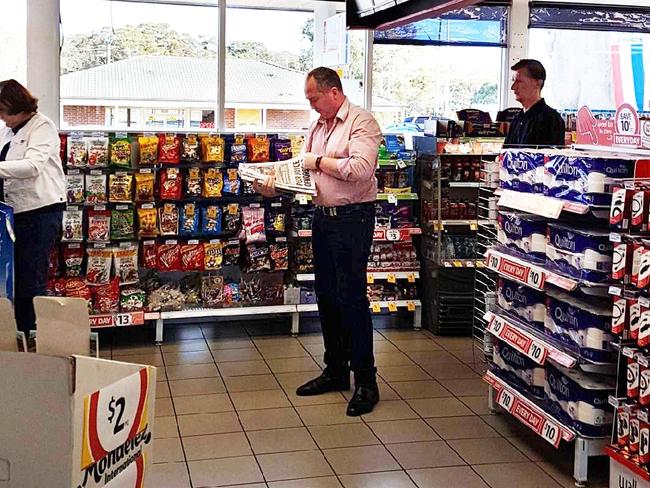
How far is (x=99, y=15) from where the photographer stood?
662cm

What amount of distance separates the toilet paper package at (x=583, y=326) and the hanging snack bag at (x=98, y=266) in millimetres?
3426

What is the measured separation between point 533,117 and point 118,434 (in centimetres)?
450

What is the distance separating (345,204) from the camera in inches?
189

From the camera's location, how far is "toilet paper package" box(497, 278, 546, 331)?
428 centimetres

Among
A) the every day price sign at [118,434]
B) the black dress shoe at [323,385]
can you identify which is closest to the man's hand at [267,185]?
the black dress shoe at [323,385]

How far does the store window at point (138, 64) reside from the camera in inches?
260

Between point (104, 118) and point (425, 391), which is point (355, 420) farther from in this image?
point (104, 118)

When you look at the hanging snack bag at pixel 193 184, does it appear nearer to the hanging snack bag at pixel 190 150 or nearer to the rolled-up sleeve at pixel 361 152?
the hanging snack bag at pixel 190 150

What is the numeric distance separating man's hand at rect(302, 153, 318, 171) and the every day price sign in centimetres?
324

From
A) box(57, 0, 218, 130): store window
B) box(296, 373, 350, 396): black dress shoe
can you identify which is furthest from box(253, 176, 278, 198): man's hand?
box(57, 0, 218, 130): store window

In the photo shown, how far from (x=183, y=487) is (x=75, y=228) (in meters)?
2.80

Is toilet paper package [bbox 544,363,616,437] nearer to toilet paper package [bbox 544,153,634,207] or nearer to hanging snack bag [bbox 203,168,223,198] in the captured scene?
toilet paper package [bbox 544,153,634,207]

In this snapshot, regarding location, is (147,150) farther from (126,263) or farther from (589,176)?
(589,176)

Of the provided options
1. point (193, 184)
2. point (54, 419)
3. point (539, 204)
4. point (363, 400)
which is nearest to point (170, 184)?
point (193, 184)
